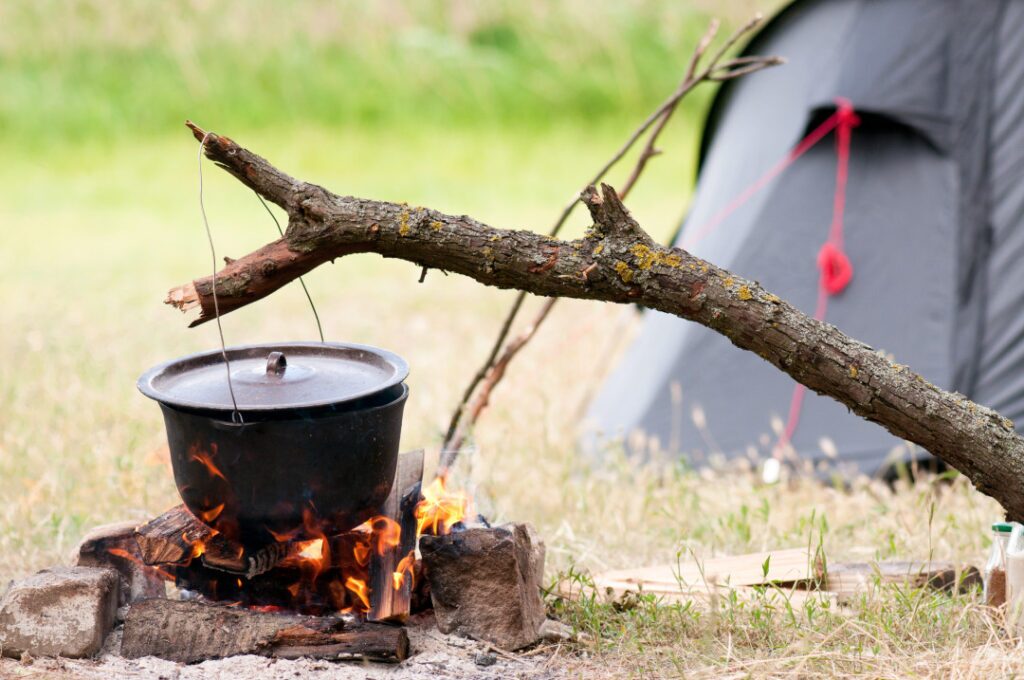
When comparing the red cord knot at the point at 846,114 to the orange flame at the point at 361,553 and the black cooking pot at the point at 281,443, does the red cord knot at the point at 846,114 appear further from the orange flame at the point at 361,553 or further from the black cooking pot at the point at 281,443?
the orange flame at the point at 361,553

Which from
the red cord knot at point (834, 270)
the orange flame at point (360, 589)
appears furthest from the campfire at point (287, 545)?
the red cord knot at point (834, 270)

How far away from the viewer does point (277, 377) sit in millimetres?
2986

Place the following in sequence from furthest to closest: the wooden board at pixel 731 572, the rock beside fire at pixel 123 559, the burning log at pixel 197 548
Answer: the wooden board at pixel 731 572
the rock beside fire at pixel 123 559
the burning log at pixel 197 548

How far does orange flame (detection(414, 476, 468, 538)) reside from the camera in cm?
340

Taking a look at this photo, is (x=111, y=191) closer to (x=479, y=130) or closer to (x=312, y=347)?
(x=479, y=130)

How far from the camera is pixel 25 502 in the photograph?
4.27 meters

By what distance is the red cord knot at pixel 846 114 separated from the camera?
16.6 feet

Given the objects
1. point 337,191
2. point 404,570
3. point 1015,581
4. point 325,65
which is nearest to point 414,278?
point 337,191

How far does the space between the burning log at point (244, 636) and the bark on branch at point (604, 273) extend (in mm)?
814

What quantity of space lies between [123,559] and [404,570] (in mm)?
829

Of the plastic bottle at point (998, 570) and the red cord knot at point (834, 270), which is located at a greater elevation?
the red cord knot at point (834, 270)

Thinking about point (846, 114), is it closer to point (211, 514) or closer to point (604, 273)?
point (604, 273)

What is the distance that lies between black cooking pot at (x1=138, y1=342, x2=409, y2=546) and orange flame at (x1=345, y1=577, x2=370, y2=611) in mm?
210

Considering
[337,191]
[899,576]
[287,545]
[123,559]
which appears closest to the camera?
[287,545]
